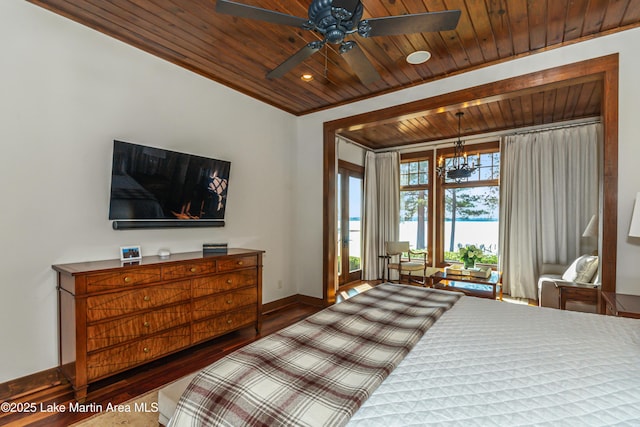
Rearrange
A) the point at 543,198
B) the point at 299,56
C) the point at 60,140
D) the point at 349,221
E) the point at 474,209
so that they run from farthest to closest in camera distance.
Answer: the point at 349,221, the point at 474,209, the point at 543,198, the point at 60,140, the point at 299,56

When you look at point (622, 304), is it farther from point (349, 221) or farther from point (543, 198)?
point (349, 221)

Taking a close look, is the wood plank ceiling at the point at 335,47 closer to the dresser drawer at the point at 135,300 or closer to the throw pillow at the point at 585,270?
the throw pillow at the point at 585,270

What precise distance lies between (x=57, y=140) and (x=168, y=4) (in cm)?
133

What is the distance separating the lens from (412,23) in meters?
1.65

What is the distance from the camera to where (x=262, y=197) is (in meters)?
4.00

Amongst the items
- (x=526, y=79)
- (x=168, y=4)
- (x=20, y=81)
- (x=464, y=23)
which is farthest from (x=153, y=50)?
(x=526, y=79)

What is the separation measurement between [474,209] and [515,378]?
4.82m

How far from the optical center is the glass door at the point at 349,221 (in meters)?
5.51

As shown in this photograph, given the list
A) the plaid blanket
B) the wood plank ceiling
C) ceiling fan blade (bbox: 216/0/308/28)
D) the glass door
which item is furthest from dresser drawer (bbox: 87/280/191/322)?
the glass door

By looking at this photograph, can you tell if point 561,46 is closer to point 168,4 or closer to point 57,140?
point 168,4

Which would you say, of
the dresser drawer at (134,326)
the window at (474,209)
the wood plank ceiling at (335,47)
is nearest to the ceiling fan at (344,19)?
the wood plank ceiling at (335,47)

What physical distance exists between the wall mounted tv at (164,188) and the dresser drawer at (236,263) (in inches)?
23.5

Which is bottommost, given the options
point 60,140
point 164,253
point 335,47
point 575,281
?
point 575,281

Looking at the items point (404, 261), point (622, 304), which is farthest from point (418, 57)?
point (404, 261)
